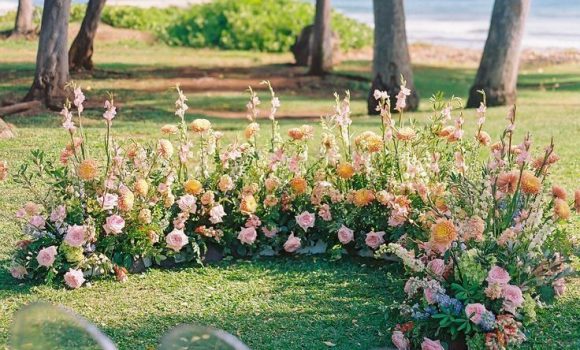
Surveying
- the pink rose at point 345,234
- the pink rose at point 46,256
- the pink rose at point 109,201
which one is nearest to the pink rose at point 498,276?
the pink rose at point 345,234

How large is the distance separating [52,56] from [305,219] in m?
7.43

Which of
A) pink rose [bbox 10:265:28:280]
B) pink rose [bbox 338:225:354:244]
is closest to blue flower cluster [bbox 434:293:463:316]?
pink rose [bbox 338:225:354:244]

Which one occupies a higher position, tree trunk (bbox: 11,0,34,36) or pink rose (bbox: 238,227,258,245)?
tree trunk (bbox: 11,0,34,36)

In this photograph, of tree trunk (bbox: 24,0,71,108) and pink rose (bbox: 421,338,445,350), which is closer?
pink rose (bbox: 421,338,445,350)

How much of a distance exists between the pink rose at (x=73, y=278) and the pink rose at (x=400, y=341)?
2021mm

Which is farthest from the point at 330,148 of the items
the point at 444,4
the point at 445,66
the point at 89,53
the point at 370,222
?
the point at 444,4

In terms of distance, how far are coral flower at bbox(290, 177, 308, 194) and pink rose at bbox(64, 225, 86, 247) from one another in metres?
1.41

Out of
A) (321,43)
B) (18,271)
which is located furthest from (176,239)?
(321,43)

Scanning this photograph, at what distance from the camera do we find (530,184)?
498 centimetres

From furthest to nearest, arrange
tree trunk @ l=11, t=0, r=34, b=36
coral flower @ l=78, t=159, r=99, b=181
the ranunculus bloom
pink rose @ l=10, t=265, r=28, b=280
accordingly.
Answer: tree trunk @ l=11, t=0, r=34, b=36 < the ranunculus bloom < pink rose @ l=10, t=265, r=28, b=280 < coral flower @ l=78, t=159, r=99, b=181

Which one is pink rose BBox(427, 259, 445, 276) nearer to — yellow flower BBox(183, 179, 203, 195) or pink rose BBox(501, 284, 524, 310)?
pink rose BBox(501, 284, 524, 310)

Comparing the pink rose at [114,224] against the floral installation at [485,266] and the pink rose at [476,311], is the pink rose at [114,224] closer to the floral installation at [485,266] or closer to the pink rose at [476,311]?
the floral installation at [485,266]

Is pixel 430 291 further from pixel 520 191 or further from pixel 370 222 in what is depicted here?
pixel 370 222

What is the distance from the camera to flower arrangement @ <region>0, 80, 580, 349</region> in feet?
16.3
